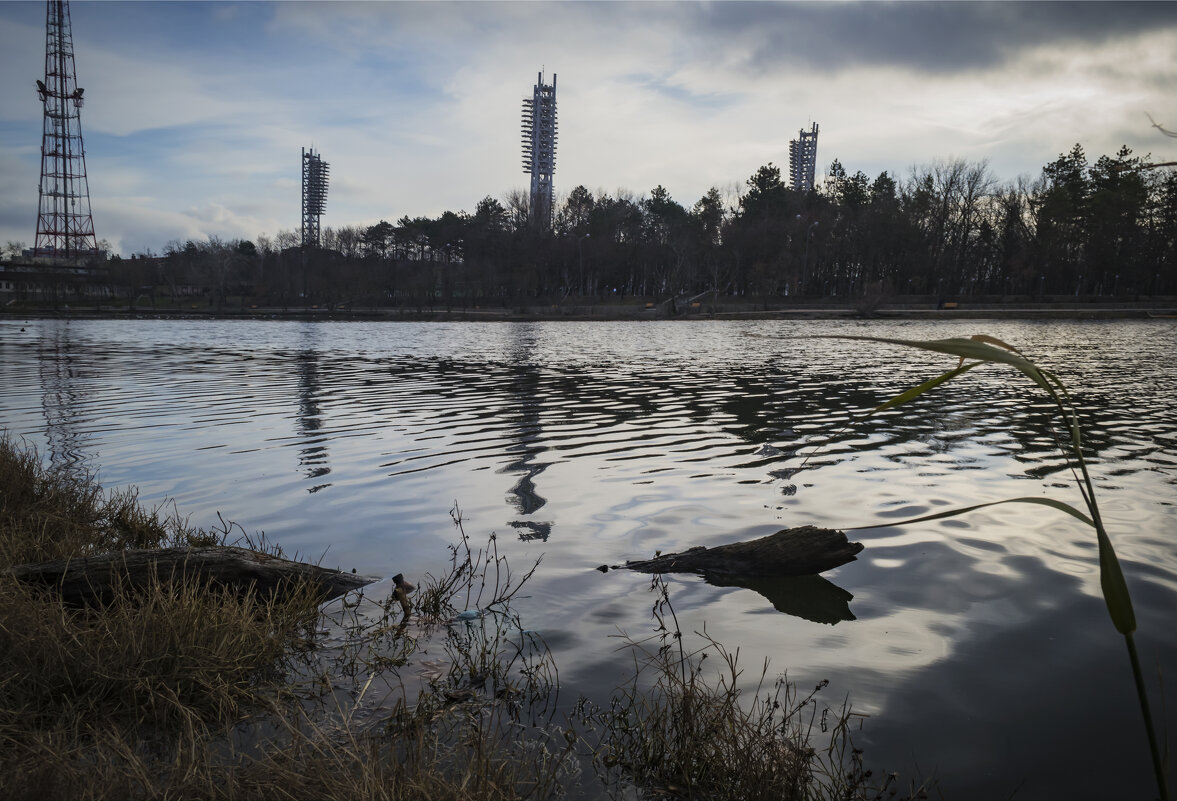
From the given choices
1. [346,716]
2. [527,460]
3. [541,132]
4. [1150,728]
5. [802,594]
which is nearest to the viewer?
[1150,728]

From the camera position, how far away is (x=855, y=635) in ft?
18.9

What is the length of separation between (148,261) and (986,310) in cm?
13233

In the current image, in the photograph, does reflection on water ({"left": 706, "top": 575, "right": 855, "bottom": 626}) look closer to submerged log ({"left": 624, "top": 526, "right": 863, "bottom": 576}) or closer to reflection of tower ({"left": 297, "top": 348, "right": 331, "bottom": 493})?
submerged log ({"left": 624, "top": 526, "right": 863, "bottom": 576})

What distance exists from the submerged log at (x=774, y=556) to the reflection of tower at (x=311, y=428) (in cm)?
532

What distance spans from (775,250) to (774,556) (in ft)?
347

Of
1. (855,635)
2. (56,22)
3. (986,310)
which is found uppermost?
(56,22)

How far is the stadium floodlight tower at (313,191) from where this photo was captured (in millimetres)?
186875

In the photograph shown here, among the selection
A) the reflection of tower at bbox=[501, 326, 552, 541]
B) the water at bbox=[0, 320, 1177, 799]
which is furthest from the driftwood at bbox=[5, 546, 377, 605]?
the reflection of tower at bbox=[501, 326, 552, 541]

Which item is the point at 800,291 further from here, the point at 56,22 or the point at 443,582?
the point at 56,22

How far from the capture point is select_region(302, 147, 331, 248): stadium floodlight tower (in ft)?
613

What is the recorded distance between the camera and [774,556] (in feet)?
22.3

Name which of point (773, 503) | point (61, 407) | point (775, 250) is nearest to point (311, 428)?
point (61, 407)

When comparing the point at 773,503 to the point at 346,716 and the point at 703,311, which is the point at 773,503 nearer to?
the point at 346,716

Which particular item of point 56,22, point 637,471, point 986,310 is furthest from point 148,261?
point 637,471
